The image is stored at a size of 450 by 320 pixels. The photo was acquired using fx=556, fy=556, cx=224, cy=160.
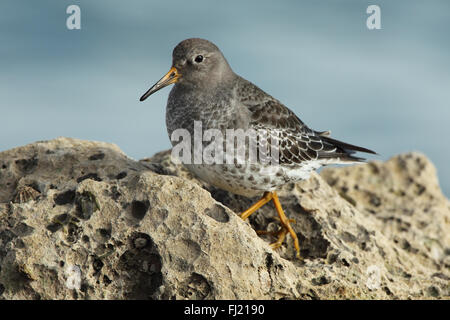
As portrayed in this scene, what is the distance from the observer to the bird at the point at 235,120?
826cm

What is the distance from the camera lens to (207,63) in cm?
884

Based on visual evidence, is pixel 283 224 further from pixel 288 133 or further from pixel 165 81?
pixel 165 81

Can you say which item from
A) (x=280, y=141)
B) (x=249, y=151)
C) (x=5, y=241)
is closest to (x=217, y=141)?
(x=249, y=151)

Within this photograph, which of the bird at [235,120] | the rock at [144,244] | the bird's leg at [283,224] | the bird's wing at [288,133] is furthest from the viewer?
the bird's wing at [288,133]

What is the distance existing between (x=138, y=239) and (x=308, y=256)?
2.95m

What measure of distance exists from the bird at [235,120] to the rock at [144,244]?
2.40 feet

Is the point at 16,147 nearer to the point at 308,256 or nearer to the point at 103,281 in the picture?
the point at 103,281

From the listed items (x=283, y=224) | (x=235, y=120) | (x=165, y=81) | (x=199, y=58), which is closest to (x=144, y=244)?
(x=235, y=120)

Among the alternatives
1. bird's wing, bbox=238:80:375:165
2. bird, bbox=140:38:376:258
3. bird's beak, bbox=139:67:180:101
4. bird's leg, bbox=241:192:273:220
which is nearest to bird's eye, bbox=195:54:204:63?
bird, bbox=140:38:376:258

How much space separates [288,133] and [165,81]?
2152 millimetres

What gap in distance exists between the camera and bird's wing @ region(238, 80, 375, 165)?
8.72 meters

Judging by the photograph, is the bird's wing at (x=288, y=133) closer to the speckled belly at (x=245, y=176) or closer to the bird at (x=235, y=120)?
the bird at (x=235, y=120)

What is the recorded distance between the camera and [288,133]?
9.06m

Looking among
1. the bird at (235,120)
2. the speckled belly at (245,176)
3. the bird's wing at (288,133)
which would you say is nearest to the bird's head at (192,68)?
the bird at (235,120)
